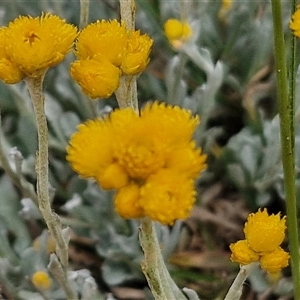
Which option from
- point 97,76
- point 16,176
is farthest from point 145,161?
point 16,176

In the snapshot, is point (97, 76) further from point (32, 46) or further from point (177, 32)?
point (177, 32)

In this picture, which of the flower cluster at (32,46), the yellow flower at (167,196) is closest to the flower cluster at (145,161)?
the yellow flower at (167,196)

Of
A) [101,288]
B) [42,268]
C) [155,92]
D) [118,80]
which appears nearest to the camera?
[118,80]

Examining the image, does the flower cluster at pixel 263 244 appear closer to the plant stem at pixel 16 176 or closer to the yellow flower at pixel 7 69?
the yellow flower at pixel 7 69

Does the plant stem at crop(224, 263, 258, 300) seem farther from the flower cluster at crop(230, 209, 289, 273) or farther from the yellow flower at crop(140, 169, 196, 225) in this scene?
the yellow flower at crop(140, 169, 196, 225)

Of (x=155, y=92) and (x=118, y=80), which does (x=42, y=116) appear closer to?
(x=118, y=80)

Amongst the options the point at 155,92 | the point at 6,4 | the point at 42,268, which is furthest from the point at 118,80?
the point at 6,4

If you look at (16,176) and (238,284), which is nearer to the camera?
(238,284)

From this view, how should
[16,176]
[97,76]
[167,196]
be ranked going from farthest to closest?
[16,176]
[97,76]
[167,196]
